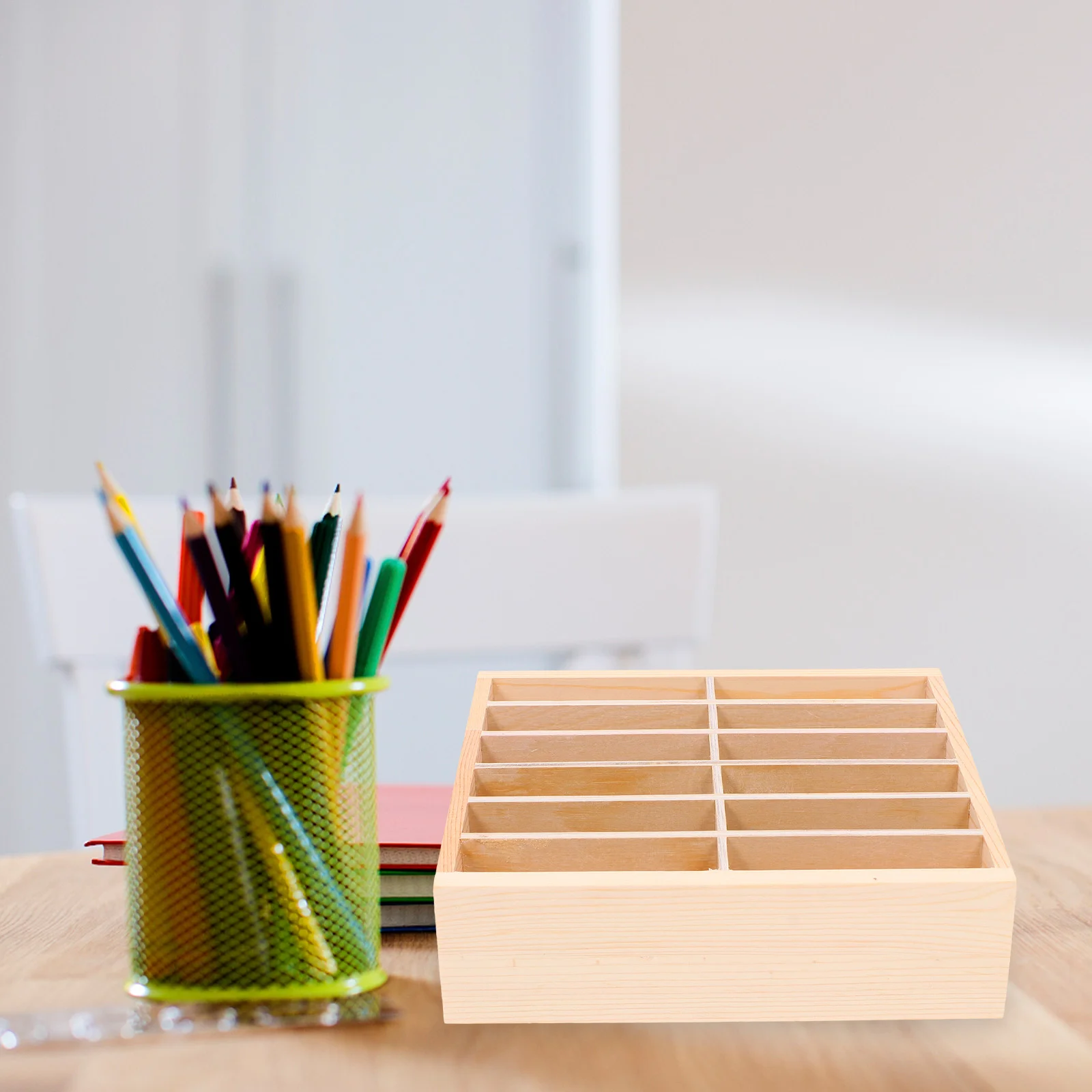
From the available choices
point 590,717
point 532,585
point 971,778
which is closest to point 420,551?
point 590,717

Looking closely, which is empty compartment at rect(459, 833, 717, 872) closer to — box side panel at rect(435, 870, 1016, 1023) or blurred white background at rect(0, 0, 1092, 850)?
box side panel at rect(435, 870, 1016, 1023)

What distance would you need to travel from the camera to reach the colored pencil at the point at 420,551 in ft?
1.62

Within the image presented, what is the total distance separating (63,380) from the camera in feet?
8.66

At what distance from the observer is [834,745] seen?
1.73 feet

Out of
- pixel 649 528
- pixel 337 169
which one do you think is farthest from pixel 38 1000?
pixel 337 169

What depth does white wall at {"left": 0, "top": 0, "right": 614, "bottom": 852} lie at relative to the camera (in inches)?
103

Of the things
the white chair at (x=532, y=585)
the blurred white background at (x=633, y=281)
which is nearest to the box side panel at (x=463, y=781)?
the white chair at (x=532, y=585)

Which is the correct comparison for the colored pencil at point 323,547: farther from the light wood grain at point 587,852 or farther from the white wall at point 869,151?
the white wall at point 869,151

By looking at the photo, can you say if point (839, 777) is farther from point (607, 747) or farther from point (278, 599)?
point (278, 599)

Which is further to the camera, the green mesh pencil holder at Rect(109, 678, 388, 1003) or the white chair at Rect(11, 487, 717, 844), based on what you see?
the white chair at Rect(11, 487, 717, 844)

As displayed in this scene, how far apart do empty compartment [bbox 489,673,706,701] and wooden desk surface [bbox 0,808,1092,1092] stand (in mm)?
141

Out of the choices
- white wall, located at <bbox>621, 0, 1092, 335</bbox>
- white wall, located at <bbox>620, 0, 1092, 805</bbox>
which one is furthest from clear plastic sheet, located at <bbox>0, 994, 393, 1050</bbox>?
white wall, located at <bbox>621, 0, 1092, 335</bbox>

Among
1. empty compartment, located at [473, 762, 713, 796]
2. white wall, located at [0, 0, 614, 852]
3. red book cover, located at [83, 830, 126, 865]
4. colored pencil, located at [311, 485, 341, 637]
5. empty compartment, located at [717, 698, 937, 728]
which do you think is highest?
white wall, located at [0, 0, 614, 852]

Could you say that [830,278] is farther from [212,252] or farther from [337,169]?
[212,252]
